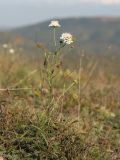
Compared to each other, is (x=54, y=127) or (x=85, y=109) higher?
(x=54, y=127)

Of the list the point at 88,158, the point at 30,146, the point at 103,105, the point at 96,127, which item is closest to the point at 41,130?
the point at 30,146

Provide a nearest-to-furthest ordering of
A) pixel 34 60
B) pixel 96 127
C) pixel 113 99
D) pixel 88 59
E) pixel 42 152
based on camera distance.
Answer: pixel 42 152 < pixel 96 127 < pixel 113 99 < pixel 88 59 < pixel 34 60

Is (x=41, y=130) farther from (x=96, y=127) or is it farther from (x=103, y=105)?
(x=103, y=105)

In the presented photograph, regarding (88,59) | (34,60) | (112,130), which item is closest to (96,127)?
(112,130)

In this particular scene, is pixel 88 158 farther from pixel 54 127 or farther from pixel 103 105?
pixel 103 105

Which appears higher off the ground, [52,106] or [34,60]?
[52,106]

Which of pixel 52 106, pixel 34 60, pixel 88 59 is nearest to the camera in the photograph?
pixel 52 106

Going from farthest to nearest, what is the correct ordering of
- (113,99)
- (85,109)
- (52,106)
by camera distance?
(113,99) → (85,109) → (52,106)

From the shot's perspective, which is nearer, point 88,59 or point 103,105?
point 103,105

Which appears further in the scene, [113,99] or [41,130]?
[113,99]
